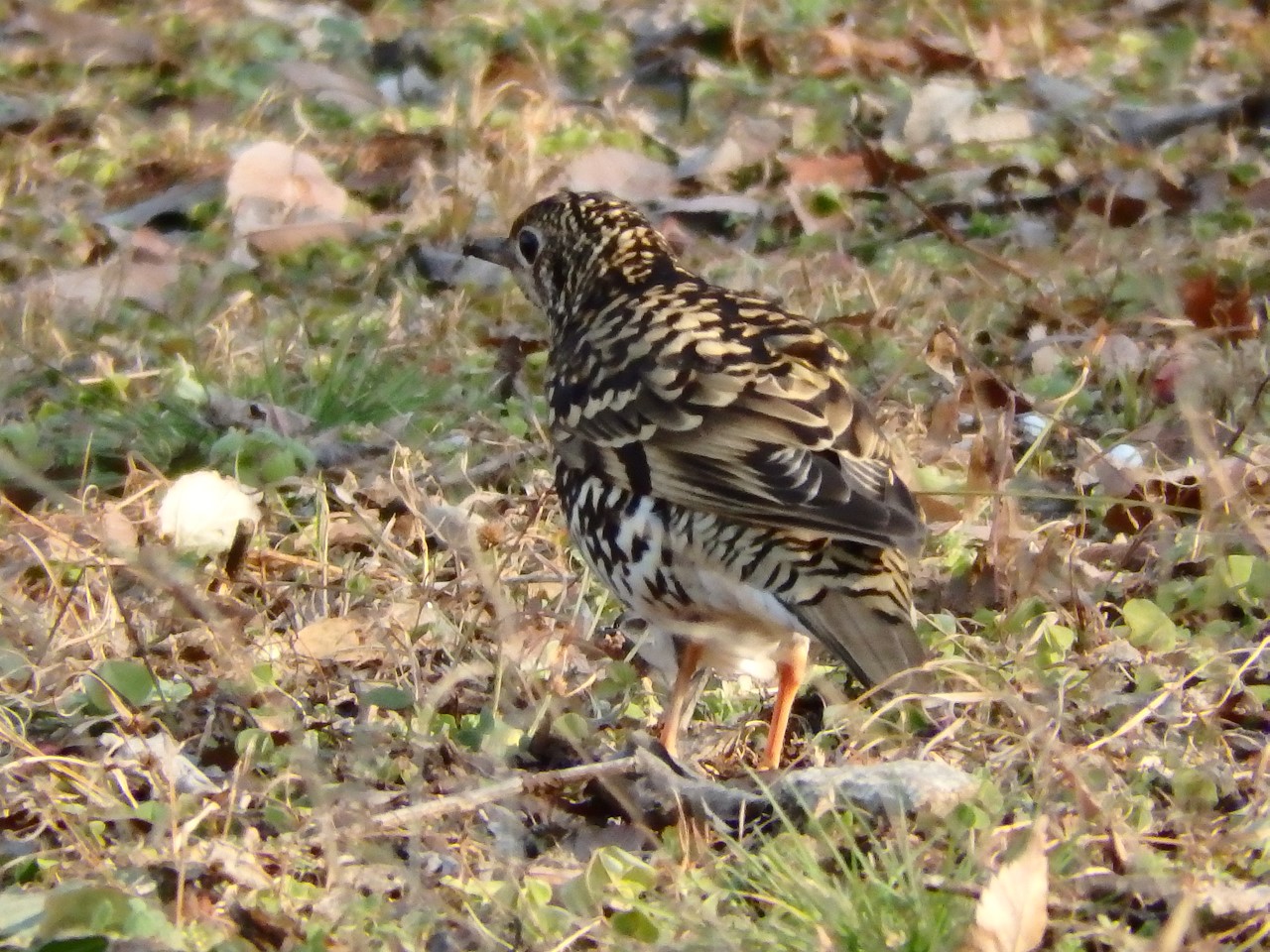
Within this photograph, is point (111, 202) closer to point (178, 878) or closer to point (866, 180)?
point (866, 180)

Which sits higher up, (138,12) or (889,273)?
(889,273)

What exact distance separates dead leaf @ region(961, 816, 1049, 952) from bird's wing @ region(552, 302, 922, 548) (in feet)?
2.87

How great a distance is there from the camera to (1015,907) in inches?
107

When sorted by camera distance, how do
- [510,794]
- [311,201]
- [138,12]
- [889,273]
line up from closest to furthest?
[510,794] < [889,273] < [311,201] < [138,12]

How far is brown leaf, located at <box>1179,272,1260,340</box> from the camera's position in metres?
5.91

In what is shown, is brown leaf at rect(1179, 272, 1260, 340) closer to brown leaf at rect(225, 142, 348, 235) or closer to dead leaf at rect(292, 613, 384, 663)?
dead leaf at rect(292, 613, 384, 663)

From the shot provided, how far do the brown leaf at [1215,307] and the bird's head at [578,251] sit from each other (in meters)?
1.83

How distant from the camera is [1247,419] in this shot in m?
4.79

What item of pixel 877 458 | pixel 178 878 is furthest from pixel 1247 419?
pixel 178 878

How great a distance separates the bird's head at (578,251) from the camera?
16.3ft

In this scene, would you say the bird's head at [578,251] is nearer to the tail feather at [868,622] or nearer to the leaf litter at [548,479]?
the leaf litter at [548,479]

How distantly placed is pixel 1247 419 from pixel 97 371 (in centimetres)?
323

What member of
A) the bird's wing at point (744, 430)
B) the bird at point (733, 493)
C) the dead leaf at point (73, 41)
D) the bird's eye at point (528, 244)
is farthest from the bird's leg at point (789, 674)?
the dead leaf at point (73, 41)

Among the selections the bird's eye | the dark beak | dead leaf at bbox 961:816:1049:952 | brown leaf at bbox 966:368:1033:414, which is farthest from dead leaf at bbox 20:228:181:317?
dead leaf at bbox 961:816:1049:952
